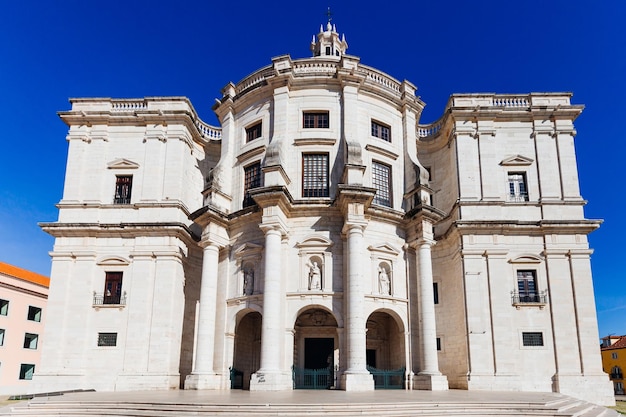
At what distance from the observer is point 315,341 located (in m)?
27.9

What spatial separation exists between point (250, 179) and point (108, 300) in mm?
10484

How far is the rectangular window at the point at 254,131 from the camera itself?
3022 cm

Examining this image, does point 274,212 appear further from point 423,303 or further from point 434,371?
point 434,371

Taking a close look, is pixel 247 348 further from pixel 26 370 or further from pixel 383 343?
pixel 26 370

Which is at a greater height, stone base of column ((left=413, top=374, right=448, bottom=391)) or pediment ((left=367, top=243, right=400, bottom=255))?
pediment ((left=367, top=243, right=400, bottom=255))

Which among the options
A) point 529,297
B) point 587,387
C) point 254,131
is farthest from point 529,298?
point 254,131

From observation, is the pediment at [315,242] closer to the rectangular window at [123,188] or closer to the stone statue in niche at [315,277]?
the stone statue in niche at [315,277]

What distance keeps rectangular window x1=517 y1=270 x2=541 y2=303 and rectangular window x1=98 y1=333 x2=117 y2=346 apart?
2230 centimetres

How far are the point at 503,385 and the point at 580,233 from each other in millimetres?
9473

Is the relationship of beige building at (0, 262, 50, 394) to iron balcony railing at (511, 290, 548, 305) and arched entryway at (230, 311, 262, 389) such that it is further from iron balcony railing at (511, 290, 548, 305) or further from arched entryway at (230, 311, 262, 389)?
iron balcony railing at (511, 290, 548, 305)

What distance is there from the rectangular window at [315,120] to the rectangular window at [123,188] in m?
11.2

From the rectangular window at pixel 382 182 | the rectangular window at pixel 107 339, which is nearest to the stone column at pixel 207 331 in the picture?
the rectangular window at pixel 107 339

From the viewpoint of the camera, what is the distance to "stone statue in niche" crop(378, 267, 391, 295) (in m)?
26.7

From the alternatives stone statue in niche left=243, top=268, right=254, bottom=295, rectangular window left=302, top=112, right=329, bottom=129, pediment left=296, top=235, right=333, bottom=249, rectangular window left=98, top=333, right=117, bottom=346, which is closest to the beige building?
rectangular window left=98, top=333, right=117, bottom=346
